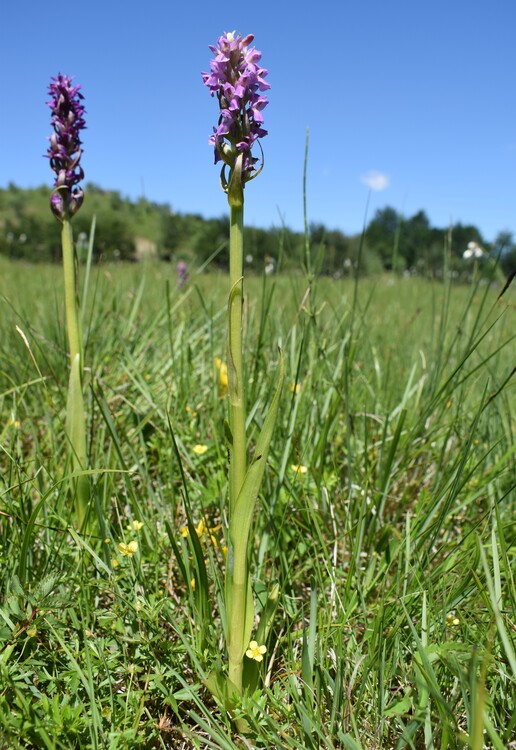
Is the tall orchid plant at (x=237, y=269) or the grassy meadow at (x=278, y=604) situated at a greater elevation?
the tall orchid plant at (x=237, y=269)

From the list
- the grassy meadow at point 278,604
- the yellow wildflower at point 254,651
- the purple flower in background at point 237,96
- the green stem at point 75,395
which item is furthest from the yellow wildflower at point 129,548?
the purple flower in background at point 237,96

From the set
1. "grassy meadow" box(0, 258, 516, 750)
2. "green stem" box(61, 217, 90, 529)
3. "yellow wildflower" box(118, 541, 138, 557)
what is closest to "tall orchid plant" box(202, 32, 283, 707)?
"grassy meadow" box(0, 258, 516, 750)

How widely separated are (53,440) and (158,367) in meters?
0.79

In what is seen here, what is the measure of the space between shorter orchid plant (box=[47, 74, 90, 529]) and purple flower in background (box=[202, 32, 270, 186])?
2.42 feet

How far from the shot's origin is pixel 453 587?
47.5 inches

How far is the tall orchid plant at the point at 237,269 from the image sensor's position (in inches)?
38.9

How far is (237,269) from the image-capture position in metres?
1.02

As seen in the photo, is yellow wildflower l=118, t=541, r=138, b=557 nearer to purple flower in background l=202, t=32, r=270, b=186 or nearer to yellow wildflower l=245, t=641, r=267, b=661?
yellow wildflower l=245, t=641, r=267, b=661

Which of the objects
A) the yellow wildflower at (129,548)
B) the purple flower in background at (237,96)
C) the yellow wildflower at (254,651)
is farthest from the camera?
the yellow wildflower at (129,548)

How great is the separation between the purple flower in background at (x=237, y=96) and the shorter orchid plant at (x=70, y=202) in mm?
738

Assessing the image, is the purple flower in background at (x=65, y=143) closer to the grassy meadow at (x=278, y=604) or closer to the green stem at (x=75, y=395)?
the green stem at (x=75, y=395)

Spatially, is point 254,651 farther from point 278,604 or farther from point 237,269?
point 237,269

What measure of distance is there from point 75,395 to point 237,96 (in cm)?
93

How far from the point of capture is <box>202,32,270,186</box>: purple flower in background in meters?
0.98
